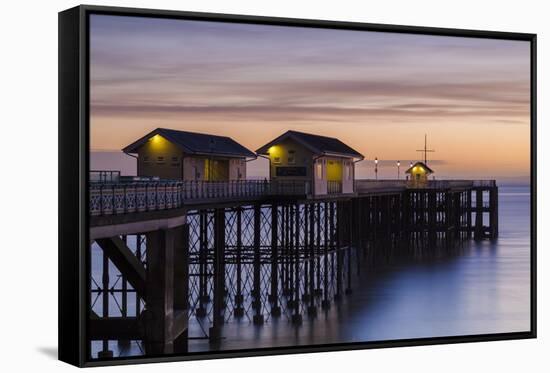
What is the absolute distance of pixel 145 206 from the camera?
59.0ft

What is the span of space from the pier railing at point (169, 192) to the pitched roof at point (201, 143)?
2.04 feet

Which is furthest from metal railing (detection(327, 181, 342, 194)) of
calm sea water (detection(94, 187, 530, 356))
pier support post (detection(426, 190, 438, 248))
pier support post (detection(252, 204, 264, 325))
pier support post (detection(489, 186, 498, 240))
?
pier support post (detection(489, 186, 498, 240))

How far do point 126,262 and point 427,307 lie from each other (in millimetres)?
4554

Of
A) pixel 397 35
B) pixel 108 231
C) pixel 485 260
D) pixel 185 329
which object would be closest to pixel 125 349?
pixel 185 329

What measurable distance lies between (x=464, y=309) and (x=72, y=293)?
21.3ft

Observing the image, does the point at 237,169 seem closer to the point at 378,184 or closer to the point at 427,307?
the point at 378,184

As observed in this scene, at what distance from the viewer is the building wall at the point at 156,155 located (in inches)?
679

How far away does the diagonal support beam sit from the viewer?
18.1m

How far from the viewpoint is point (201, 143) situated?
18.1 m

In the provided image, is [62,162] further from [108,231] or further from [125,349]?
[125,349]

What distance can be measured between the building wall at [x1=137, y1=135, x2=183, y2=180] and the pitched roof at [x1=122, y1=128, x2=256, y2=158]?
0.09 metres

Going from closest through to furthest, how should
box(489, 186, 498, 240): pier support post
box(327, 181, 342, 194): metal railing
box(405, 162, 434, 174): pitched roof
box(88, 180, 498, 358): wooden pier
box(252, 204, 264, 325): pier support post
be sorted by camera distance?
box(88, 180, 498, 358): wooden pier
box(405, 162, 434, 174): pitched roof
box(252, 204, 264, 325): pier support post
box(327, 181, 342, 194): metal railing
box(489, 186, 498, 240): pier support post

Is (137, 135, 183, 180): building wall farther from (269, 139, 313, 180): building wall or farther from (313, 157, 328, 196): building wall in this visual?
(313, 157, 328, 196): building wall

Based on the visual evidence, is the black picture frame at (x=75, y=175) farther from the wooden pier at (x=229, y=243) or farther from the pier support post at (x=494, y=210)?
the pier support post at (x=494, y=210)
